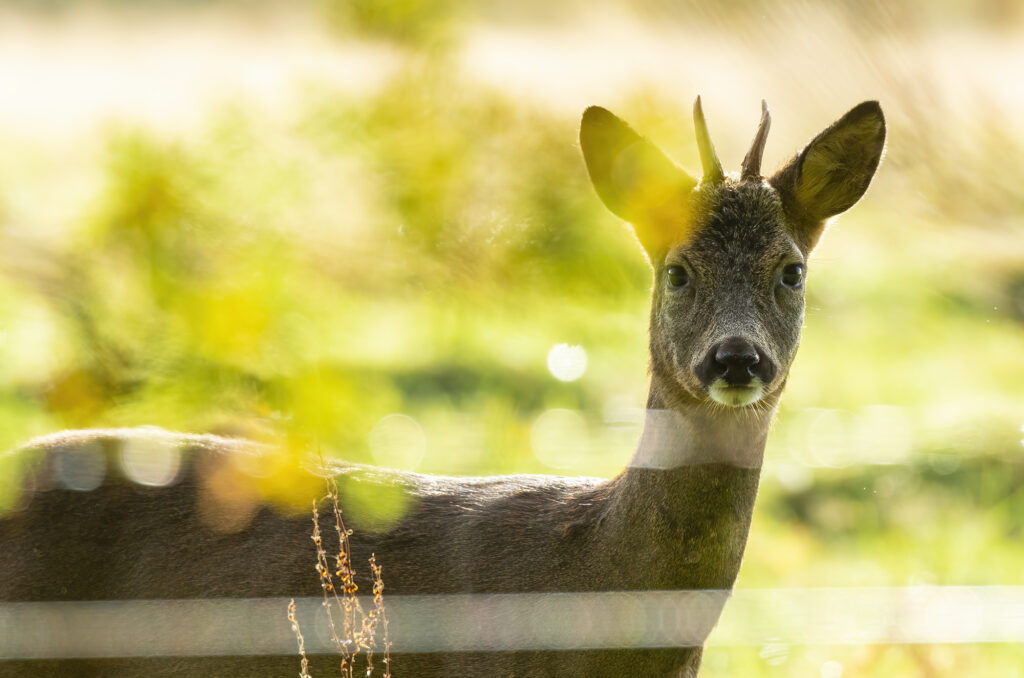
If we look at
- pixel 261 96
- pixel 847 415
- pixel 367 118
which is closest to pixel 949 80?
pixel 367 118

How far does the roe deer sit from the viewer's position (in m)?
2.95

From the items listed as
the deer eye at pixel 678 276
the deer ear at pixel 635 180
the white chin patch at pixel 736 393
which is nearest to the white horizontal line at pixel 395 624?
the white chin patch at pixel 736 393

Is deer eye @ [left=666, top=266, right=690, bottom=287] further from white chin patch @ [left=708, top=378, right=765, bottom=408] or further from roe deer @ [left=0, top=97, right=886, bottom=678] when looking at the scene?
white chin patch @ [left=708, top=378, right=765, bottom=408]

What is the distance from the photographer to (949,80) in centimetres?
185

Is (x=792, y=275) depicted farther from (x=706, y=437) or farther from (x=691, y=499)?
(x=691, y=499)

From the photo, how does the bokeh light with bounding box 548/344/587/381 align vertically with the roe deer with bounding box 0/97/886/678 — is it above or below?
above

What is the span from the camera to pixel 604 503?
3.11 m

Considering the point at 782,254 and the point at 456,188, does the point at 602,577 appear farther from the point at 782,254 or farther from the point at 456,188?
the point at 456,188

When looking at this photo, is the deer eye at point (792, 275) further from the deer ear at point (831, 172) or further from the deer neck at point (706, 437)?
the deer neck at point (706, 437)

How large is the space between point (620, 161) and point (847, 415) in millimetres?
4093

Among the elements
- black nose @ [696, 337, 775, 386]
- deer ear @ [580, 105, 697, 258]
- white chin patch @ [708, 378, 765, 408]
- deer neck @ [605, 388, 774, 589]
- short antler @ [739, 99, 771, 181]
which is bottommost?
deer neck @ [605, 388, 774, 589]

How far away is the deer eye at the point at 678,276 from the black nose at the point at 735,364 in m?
0.37

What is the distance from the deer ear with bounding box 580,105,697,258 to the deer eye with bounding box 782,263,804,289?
32 cm

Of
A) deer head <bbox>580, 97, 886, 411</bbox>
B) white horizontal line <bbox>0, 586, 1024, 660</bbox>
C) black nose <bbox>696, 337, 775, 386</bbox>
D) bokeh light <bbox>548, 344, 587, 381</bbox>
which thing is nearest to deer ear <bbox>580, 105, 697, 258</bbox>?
deer head <bbox>580, 97, 886, 411</bbox>
